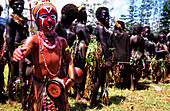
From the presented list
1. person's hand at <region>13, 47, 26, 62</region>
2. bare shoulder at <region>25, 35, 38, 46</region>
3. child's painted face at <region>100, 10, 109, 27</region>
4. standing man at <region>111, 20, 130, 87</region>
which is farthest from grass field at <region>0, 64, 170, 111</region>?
person's hand at <region>13, 47, 26, 62</region>

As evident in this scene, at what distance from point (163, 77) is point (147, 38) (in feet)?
7.38

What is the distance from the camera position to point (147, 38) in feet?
32.0

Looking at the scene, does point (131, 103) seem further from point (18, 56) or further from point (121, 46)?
point (18, 56)

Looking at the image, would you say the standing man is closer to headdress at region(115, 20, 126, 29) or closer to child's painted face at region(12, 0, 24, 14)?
headdress at region(115, 20, 126, 29)

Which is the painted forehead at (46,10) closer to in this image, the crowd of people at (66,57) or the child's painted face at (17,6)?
the crowd of people at (66,57)

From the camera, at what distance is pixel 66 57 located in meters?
2.98

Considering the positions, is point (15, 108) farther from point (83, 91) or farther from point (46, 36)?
point (46, 36)

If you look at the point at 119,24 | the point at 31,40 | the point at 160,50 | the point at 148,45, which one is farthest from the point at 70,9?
the point at 148,45

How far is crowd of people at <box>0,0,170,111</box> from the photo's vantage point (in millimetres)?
2637

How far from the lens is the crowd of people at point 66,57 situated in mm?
2637

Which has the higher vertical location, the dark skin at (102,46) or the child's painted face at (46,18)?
the child's painted face at (46,18)

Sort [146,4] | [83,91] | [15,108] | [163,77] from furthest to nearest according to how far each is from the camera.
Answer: [146,4], [163,77], [83,91], [15,108]

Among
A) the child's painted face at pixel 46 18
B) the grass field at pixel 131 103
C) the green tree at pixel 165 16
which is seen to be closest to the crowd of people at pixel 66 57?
the child's painted face at pixel 46 18

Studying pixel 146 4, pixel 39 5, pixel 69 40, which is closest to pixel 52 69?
pixel 39 5
